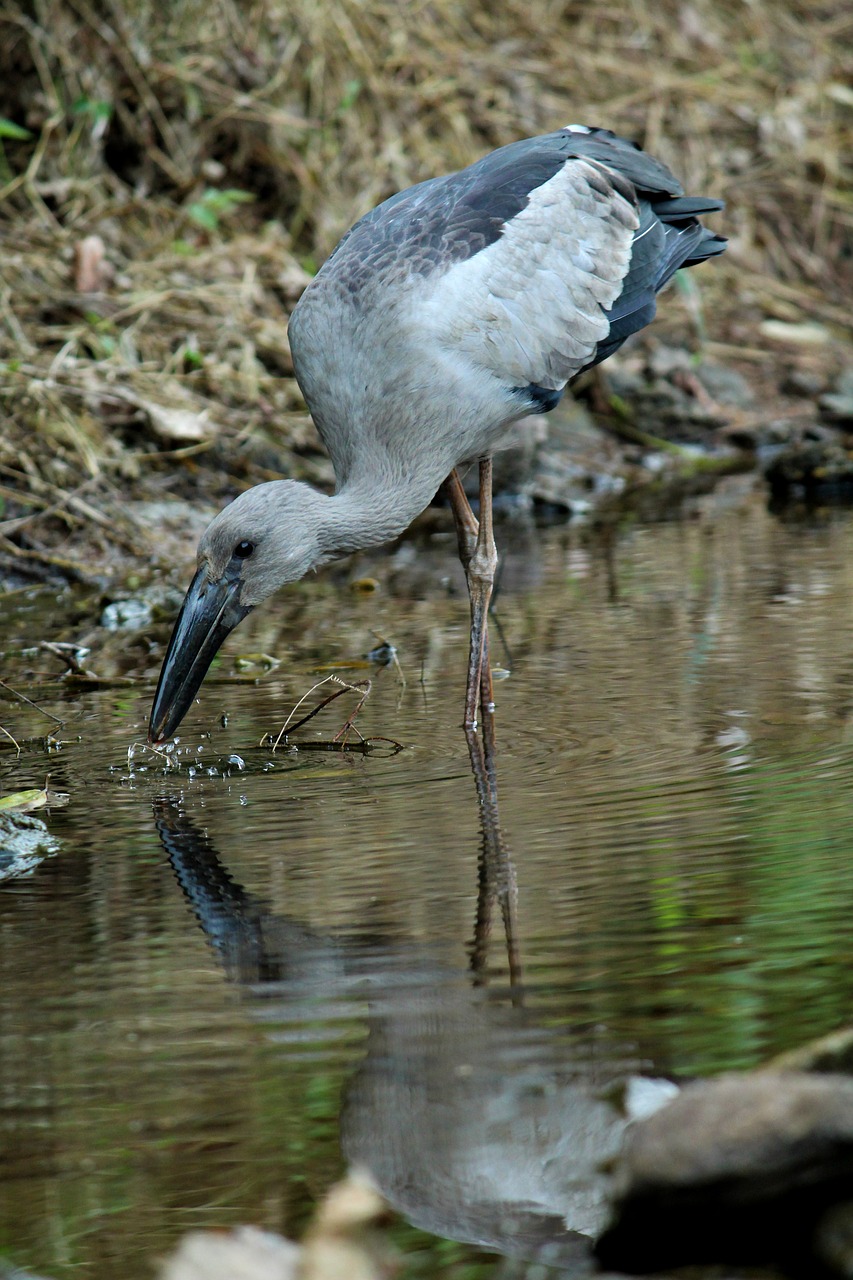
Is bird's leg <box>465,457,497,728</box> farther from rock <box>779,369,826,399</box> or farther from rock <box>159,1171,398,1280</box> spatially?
rock <box>779,369,826,399</box>

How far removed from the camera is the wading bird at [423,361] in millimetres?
4613

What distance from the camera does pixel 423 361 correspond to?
4.64 meters

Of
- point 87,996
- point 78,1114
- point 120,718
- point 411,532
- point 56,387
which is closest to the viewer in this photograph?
point 78,1114

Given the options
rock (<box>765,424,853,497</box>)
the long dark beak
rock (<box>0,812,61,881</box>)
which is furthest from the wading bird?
rock (<box>765,424,853,497</box>)

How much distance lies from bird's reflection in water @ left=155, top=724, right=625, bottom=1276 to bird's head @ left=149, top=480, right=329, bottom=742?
1.34 m

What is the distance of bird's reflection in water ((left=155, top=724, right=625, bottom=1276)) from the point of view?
90.7 inches

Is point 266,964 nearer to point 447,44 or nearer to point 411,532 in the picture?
point 411,532

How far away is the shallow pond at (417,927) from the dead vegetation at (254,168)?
2386 millimetres

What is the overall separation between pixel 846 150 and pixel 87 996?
31.8 feet

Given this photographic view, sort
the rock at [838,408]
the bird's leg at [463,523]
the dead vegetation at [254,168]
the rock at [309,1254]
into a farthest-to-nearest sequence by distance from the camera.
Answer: the rock at [838,408], the dead vegetation at [254,168], the bird's leg at [463,523], the rock at [309,1254]

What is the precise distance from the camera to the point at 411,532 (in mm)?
8180

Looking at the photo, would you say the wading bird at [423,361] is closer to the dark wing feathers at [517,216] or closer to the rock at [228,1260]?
the dark wing feathers at [517,216]

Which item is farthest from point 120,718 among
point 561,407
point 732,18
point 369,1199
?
point 732,18

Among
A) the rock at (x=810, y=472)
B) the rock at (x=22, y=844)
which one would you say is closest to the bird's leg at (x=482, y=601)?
the rock at (x=22, y=844)
